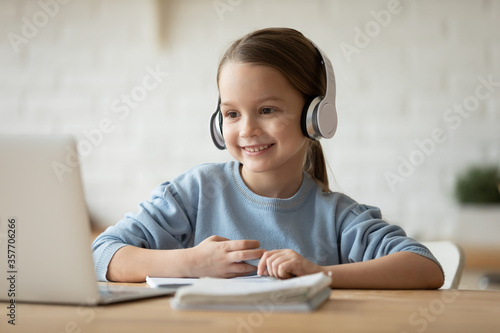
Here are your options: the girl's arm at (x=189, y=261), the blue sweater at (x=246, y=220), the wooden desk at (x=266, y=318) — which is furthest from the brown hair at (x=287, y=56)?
the wooden desk at (x=266, y=318)

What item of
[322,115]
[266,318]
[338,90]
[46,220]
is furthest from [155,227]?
[338,90]

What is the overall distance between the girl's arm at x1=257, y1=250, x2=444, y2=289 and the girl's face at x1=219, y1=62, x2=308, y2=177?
1.14 ft

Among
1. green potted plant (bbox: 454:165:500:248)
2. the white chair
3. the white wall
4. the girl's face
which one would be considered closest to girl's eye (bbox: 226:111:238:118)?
the girl's face

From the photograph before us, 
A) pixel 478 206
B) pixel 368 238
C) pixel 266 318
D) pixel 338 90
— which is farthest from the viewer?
pixel 338 90

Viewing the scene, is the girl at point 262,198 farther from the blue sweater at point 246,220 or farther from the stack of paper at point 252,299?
the stack of paper at point 252,299

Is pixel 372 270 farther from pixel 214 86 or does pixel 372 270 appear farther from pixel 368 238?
pixel 214 86

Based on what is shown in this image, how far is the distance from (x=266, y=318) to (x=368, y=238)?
62 cm

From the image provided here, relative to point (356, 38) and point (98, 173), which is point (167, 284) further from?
point (98, 173)

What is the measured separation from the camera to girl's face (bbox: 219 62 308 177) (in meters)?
1.32

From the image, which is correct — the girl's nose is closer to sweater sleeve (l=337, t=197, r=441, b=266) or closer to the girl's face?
the girl's face

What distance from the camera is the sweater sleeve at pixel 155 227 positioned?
130cm

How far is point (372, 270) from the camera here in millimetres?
1090

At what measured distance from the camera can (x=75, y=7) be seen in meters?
3.45

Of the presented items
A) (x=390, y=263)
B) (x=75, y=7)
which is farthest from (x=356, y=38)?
(x=390, y=263)
